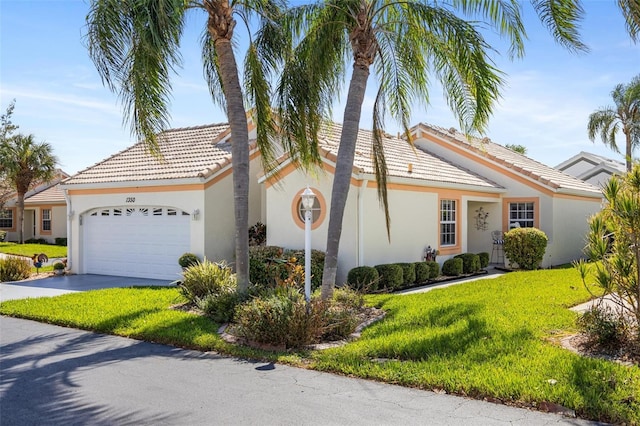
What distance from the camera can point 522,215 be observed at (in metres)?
20.6

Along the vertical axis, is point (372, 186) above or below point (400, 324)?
above

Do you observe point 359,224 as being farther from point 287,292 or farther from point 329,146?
point 287,292

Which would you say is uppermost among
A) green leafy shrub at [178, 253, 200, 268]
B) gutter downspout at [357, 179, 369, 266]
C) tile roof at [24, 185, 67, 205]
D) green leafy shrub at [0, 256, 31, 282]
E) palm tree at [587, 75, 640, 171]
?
palm tree at [587, 75, 640, 171]

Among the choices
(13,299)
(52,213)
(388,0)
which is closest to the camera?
(388,0)

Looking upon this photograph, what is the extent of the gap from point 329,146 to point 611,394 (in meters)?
11.7

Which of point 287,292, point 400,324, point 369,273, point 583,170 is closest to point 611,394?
point 400,324

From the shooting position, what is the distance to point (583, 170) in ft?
126

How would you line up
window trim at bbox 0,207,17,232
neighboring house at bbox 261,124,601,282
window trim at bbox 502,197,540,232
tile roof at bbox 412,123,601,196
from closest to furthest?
1. neighboring house at bbox 261,124,601,282
2. window trim at bbox 502,197,540,232
3. tile roof at bbox 412,123,601,196
4. window trim at bbox 0,207,17,232

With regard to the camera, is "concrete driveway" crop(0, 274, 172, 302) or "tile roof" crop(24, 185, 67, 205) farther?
"tile roof" crop(24, 185, 67, 205)

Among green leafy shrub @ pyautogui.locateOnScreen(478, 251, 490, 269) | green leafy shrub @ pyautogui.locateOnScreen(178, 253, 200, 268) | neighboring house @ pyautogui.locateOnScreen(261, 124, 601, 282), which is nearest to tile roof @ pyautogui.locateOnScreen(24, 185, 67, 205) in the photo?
green leafy shrub @ pyautogui.locateOnScreen(178, 253, 200, 268)

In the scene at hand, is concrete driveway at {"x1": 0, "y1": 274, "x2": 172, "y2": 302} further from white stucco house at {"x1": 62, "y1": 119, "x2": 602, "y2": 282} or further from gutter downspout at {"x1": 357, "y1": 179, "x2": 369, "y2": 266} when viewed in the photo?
gutter downspout at {"x1": 357, "y1": 179, "x2": 369, "y2": 266}

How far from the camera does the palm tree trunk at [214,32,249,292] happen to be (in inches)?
427

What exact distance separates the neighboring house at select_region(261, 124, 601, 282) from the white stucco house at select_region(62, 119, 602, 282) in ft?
0.13

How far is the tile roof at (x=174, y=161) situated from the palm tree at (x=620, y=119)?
930 inches
